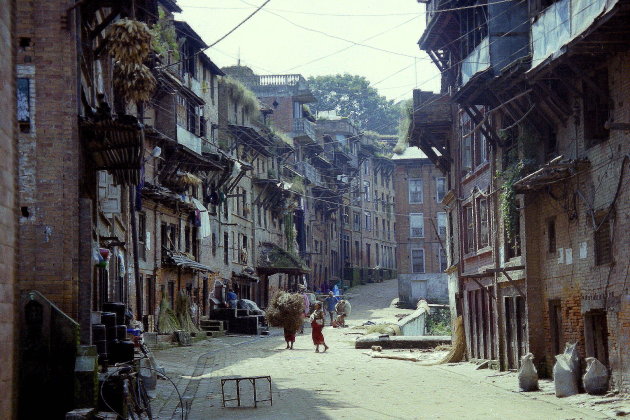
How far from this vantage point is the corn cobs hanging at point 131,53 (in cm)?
1880

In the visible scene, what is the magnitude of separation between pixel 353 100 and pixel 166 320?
78.4m

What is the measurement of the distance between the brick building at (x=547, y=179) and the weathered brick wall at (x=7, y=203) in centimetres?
1065

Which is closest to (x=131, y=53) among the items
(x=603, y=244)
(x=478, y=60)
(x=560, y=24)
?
(x=560, y=24)

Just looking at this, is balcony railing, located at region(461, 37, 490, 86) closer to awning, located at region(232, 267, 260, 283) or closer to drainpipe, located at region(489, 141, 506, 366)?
drainpipe, located at region(489, 141, 506, 366)

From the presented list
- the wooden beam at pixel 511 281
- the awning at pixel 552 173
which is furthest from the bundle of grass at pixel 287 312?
the awning at pixel 552 173

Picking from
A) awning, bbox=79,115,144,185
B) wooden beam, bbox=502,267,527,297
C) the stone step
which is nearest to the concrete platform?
the stone step

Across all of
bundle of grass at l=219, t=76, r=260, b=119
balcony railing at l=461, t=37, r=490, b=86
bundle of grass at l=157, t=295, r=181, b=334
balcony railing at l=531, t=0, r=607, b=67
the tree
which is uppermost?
the tree

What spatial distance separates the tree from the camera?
114188mm

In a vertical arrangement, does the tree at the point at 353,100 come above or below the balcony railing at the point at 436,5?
above

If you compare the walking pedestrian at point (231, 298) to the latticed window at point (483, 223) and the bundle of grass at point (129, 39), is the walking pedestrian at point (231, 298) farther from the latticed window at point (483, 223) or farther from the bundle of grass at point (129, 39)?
the bundle of grass at point (129, 39)

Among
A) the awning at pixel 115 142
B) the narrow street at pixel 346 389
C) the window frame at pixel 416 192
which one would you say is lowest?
the narrow street at pixel 346 389

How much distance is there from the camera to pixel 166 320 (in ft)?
132

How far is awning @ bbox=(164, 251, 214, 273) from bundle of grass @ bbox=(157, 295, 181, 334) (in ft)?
13.5

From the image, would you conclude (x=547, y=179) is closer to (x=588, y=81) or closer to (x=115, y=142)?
(x=588, y=81)
